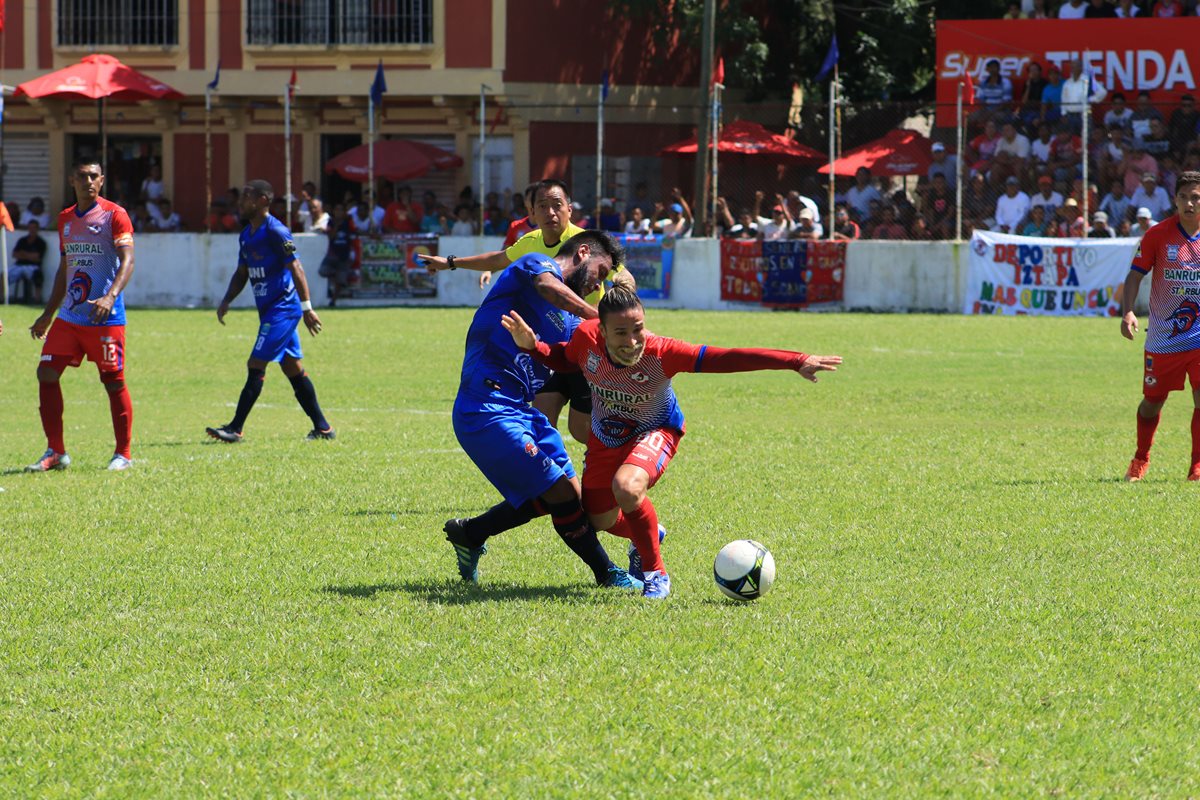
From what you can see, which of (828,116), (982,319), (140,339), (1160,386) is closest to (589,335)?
(1160,386)

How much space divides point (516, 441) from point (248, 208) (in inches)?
253

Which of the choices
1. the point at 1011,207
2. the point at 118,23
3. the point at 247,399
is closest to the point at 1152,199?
the point at 1011,207

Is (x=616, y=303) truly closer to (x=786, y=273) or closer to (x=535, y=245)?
(x=535, y=245)

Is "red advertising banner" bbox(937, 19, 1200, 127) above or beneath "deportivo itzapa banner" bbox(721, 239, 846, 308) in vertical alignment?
above

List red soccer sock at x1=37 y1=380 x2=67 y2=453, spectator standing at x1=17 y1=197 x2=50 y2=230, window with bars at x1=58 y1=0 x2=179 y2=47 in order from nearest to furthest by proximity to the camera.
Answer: red soccer sock at x1=37 y1=380 x2=67 y2=453 → spectator standing at x1=17 y1=197 x2=50 y2=230 → window with bars at x1=58 y1=0 x2=179 y2=47

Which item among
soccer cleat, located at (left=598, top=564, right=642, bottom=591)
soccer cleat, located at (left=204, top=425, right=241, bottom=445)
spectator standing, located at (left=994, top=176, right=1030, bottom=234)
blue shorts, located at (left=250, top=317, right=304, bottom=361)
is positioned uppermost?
spectator standing, located at (left=994, top=176, right=1030, bottom=234)

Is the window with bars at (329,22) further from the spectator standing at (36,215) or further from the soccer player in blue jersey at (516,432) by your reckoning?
the soccer player in blue jersey at (516,432)

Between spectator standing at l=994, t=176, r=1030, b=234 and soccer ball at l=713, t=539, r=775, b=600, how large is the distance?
19973 mm

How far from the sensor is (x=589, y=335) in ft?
23.2

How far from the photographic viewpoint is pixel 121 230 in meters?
11.4

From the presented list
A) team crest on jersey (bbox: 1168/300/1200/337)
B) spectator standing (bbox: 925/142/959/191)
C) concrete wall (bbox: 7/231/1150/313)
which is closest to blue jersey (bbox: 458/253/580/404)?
team crest on jersey (bbox: 1168/300/1200/337)

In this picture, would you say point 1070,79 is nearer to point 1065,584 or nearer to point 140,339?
point 140,339

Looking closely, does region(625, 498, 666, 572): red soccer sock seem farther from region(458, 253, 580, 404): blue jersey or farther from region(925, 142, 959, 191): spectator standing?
region(925, 142, 959, 191): spectator standing

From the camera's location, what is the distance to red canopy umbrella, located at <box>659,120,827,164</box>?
31078 millimetres
